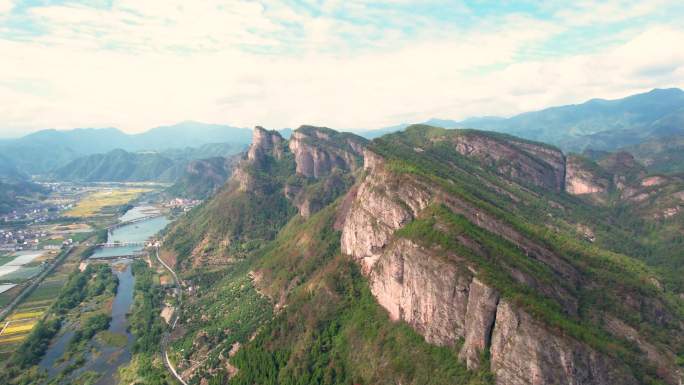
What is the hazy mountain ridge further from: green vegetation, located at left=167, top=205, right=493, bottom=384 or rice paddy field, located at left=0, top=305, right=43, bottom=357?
rice paddy field, located at left=0, top=305, right=43, bottom=357

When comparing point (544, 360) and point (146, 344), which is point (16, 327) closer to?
point (146, 344)

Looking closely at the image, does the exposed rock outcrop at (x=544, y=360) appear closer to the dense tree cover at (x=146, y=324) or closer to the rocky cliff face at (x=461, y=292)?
the rocky cliff face at (x=461, y=292)

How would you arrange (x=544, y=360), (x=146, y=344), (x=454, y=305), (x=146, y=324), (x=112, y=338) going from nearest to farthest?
(x=544, y=360), (x=454, y=305), (x=146, y=344), (x=112, y=338), (x=146, y=324)

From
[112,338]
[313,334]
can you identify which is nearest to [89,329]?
[112,338]

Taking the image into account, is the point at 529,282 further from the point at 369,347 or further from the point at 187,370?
the point at 187,370

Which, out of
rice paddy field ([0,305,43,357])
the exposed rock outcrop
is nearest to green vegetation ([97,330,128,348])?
rice paddy field ([0,305,43,357])

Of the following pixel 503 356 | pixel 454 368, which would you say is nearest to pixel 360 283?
pixel 454 368

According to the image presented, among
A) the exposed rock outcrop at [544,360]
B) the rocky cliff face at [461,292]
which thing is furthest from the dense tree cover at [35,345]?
the exposed rock outcrop at [544,360]

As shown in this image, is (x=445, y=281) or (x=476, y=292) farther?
(x=445, y=281)
